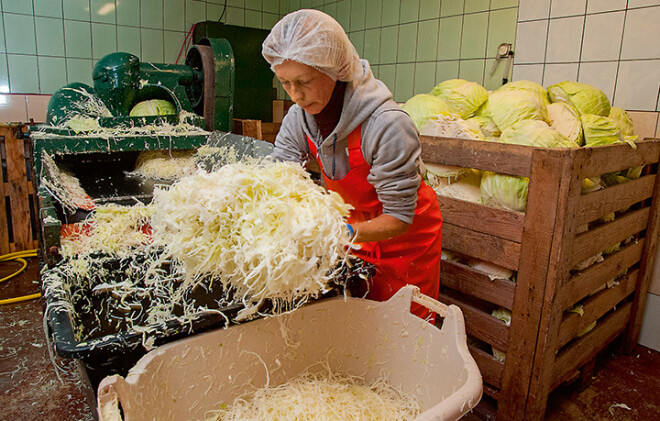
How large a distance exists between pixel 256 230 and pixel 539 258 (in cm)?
134

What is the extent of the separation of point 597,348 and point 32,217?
455 cm

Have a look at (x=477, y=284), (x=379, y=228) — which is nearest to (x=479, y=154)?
(x=477, y=284)

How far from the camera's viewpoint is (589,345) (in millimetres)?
2336

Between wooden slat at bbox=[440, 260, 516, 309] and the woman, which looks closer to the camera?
the woman

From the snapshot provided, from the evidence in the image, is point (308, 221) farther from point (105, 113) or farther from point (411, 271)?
point (105, 113)

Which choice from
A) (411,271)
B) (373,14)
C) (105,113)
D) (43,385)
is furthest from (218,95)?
(373,14)

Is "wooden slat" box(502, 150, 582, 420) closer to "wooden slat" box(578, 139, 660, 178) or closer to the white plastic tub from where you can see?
"wooden slat" box(578, 139, 660, 178)

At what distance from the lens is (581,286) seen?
211cm

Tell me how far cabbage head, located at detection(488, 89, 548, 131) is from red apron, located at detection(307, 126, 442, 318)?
0.79 metres

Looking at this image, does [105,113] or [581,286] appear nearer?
[581,286]

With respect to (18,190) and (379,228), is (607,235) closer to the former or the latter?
(379,228)

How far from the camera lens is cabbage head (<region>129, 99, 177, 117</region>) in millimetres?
2685

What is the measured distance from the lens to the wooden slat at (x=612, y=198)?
77.3 inches

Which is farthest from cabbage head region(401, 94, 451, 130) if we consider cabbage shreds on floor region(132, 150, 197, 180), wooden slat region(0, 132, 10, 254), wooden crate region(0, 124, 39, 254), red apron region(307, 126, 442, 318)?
wooden slat region(0, 132, 10, 254)
